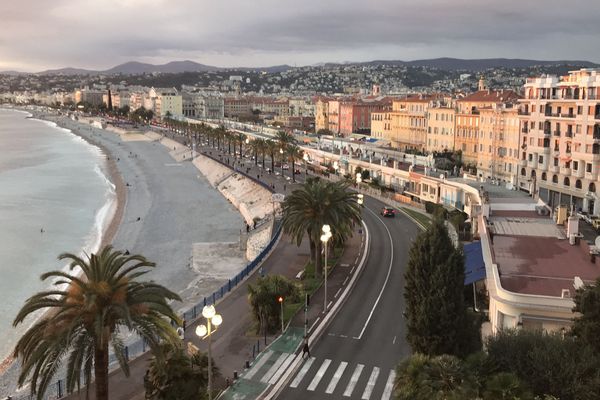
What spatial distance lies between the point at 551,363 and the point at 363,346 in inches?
460

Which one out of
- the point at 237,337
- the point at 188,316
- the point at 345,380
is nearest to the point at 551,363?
the point at 345,380

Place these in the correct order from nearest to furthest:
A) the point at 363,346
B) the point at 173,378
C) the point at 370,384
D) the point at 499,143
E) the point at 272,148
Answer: the point at 173,378 → the point at 370,384 → the point at 363,346 → the point at 499,143 → the point at 272,148

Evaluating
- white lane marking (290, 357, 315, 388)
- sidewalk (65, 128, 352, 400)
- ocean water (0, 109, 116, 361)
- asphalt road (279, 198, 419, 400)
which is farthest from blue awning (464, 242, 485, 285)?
ocean water (0, 109, 116, 361)

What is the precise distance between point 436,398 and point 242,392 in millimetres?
9844

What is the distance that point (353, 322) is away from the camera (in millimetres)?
28547

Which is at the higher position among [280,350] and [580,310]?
[580,310]

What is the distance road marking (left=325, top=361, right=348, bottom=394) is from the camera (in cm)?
2175

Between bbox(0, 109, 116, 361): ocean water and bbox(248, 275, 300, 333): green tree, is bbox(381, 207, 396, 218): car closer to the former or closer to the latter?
bbox(248, 275, 300, 333): green tree

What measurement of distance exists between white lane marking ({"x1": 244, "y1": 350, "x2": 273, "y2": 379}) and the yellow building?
213 ft

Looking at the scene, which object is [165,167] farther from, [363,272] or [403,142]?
[363,272]

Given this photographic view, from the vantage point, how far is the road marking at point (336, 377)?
21.8m

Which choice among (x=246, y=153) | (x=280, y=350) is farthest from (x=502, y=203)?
(x=246, y=153)

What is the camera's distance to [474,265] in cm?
2905

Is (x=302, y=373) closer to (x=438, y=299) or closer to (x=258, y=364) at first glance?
(x=258, y=364)
